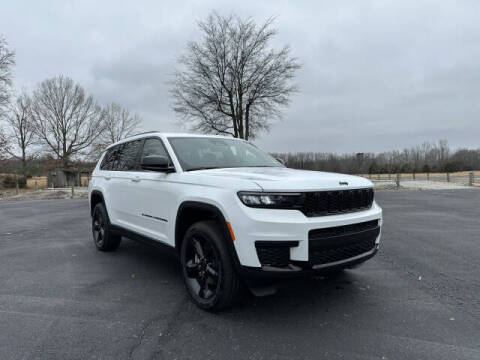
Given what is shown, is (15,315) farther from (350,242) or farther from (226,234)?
(350,242)

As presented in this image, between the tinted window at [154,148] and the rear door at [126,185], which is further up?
the tinted window at [154,148]

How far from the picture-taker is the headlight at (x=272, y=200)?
2775 mm

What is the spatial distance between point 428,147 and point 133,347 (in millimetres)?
108118

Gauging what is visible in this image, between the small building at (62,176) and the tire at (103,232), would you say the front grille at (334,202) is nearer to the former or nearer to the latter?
→ the tire at (103,232)

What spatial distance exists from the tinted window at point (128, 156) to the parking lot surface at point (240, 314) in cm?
145

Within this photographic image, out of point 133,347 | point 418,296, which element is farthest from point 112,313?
point 418,296

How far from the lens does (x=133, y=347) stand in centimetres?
262

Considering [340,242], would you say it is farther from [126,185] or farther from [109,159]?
[109,159]

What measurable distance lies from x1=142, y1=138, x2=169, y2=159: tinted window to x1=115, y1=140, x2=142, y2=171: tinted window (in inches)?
10.4

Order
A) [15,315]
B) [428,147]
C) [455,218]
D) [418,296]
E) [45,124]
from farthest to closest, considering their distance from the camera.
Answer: [428,147], [45,124], [455,218], [418,296], [15,315]

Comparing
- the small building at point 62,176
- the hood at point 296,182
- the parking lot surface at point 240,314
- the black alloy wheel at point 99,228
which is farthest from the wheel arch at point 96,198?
the small building at point 62,176

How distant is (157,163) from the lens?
3.54 m

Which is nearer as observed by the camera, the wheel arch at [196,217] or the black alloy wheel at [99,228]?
the wheel arch at [196,217]

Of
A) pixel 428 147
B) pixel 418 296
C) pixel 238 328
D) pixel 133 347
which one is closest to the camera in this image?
pixel 133 347
